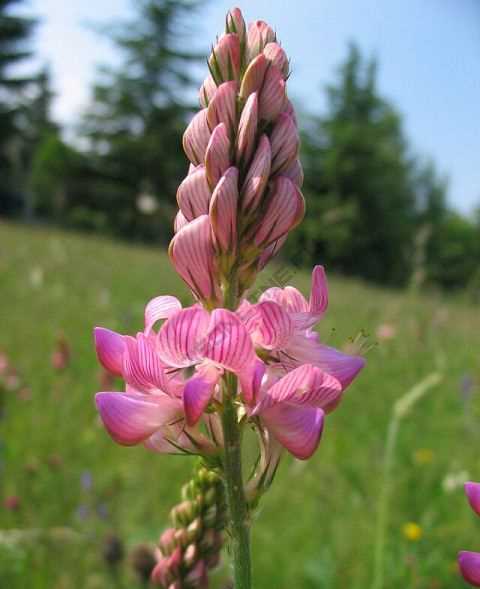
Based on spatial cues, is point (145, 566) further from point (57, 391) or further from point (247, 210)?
point (57, 391)

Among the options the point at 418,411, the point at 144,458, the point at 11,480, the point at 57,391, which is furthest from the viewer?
the point at 418,411

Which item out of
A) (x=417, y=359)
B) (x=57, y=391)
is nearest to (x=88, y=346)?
(x=57, y=391)

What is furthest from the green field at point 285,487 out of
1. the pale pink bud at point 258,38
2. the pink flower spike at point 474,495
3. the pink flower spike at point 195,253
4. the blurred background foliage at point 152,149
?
the blurred background foliage at point 152,149

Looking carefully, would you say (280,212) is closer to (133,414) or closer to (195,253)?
(195,253)

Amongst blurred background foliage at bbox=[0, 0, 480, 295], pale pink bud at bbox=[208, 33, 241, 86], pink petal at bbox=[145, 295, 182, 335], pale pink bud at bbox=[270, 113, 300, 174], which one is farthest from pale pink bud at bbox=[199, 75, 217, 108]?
blurred background foliage at bbox=[0, 0, 480, 295]

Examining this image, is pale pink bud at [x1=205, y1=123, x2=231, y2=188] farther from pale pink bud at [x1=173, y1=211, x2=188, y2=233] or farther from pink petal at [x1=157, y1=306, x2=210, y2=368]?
pink petal at [x1=157, y1=306, x2=210, y2=368]

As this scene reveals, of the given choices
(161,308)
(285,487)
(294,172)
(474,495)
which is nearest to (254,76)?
(294,172)

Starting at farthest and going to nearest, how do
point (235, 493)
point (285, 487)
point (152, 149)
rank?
point (152, 149)
point (285, 487)
point (235, 493)
